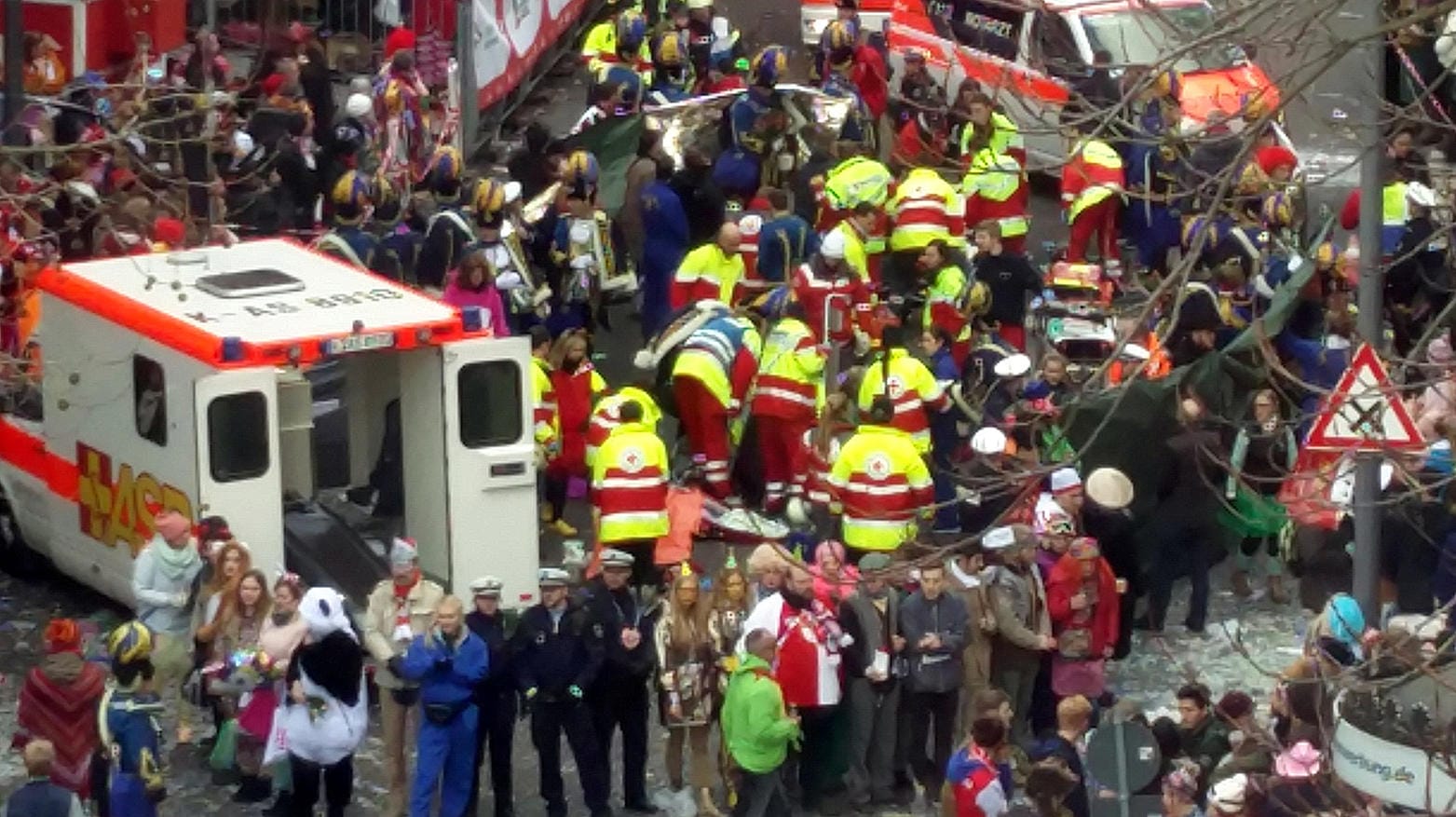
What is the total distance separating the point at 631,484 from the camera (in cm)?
1791

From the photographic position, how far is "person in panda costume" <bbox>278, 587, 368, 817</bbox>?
50.4 ft

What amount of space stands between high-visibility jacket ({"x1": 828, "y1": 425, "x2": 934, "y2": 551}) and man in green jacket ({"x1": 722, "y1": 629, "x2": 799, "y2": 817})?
2.24 m

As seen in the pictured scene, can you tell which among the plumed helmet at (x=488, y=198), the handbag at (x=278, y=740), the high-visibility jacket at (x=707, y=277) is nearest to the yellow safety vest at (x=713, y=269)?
the high-visibility jacket at (x=707, y=277)

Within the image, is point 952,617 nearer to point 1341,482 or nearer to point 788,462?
point 1341,482

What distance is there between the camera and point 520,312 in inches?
805

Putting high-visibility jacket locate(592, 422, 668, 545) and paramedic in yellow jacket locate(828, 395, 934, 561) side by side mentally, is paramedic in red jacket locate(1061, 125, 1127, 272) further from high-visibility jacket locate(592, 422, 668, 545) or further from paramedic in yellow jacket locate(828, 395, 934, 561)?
high-visibility jacket locate(592, 422, 668, 545)

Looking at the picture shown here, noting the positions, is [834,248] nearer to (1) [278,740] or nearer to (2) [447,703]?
(2) [447,703]

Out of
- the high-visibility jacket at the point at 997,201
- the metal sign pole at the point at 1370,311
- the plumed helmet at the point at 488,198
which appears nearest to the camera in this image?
the metal sign pole at the point at 1370,311

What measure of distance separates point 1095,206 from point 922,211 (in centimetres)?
187

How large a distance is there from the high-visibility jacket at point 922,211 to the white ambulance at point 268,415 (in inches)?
182

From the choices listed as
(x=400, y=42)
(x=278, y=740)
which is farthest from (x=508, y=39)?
(x=278, y=740)

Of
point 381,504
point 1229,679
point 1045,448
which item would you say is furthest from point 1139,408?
point 381,504

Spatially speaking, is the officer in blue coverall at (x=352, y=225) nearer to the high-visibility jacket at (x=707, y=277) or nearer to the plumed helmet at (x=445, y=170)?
the plumed helmet at (x=445, y=170)

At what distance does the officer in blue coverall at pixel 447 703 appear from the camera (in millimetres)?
15547
